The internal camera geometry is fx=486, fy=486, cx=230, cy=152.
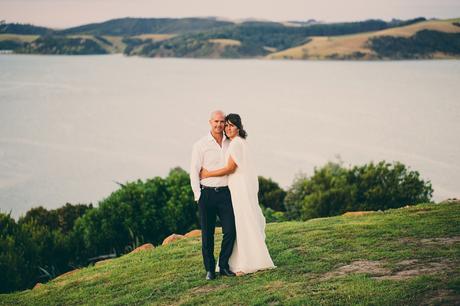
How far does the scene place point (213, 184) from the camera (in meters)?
7.67

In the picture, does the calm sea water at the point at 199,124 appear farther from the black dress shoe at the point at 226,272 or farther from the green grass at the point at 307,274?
the black dress shoe at the point at 226,272

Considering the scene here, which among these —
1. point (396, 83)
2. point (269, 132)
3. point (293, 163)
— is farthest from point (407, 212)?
point (396, 83)

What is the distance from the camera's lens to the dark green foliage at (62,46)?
109 m

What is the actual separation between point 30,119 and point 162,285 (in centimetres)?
11414

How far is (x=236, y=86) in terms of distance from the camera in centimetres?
17525

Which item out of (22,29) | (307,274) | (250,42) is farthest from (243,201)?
(250,42)

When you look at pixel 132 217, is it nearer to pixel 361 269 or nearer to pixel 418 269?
pixel 361 269

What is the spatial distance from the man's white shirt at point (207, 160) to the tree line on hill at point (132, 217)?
33.3ft

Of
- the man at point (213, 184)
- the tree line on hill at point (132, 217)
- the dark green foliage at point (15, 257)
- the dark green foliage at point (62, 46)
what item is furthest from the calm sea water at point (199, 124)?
the man at point (213, 184)

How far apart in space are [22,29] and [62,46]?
2649 inches

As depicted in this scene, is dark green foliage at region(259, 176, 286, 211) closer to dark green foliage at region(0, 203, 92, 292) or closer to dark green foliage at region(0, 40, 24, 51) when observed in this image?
dark green foliage at region(0, 203, 92, 292)

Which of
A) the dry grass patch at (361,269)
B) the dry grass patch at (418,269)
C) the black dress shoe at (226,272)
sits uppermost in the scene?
the dry grass patch at (418,269)

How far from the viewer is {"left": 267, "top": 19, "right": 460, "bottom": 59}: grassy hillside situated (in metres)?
132

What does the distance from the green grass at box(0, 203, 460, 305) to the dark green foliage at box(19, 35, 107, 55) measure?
93.3 m
